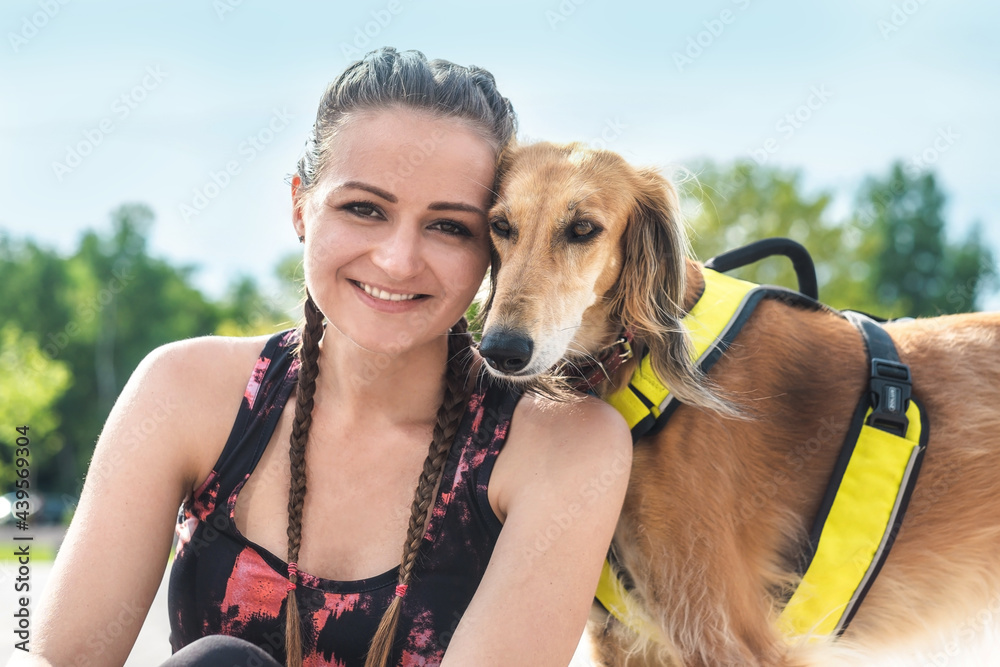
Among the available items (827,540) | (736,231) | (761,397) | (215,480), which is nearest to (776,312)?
(761,397)

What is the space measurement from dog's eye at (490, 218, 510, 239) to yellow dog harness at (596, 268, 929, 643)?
538 mm

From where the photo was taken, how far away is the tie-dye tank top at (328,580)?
1888mm

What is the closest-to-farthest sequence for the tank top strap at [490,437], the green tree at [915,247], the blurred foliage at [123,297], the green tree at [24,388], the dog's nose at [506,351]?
the tank top strap at [490,437] → the dog's nose at [506,351] → the green tree at [24,388] → the blurred foliage at [123,297] → the green tree at [915,247]

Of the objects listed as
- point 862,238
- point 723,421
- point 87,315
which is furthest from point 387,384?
point 87,315

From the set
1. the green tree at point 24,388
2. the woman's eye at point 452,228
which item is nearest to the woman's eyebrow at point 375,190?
the woman's eye at point 452,228

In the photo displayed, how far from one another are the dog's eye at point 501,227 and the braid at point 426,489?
0.35m

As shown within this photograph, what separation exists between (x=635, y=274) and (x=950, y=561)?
1.34 metres

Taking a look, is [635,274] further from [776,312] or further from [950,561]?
[950,561]

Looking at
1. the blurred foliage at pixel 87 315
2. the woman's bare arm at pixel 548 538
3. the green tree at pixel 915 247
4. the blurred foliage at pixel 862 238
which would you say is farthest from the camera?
the green tree at pixel 915 247

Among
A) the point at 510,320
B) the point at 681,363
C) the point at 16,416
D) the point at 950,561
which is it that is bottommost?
the point at 16,416

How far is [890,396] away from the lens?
7.61 feet

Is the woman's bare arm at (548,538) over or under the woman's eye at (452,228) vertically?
under

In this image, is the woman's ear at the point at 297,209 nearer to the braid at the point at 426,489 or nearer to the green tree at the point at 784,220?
the braid at the point at 426,489

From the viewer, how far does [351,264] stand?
192cm
